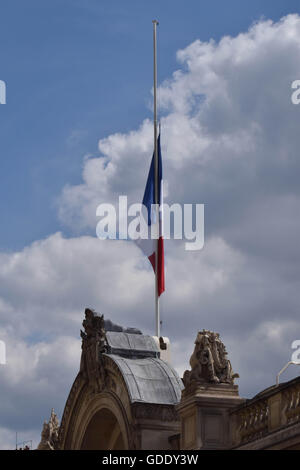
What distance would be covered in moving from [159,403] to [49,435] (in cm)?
839

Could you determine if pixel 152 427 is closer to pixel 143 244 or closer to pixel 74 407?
pixel 74 407

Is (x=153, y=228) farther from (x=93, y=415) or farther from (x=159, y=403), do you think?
(x=159, y=403)

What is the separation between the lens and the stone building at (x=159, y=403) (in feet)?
68.7

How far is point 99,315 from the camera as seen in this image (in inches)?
1131

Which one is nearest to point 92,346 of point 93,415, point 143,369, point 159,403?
point 93,415

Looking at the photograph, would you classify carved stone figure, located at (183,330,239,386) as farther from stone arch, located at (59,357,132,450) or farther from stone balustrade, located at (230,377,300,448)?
stone arch, located at (59,357,132,450)

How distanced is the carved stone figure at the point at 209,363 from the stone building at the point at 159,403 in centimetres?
2

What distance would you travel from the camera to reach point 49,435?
3312 centimetres

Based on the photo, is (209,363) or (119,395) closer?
(209,363)
